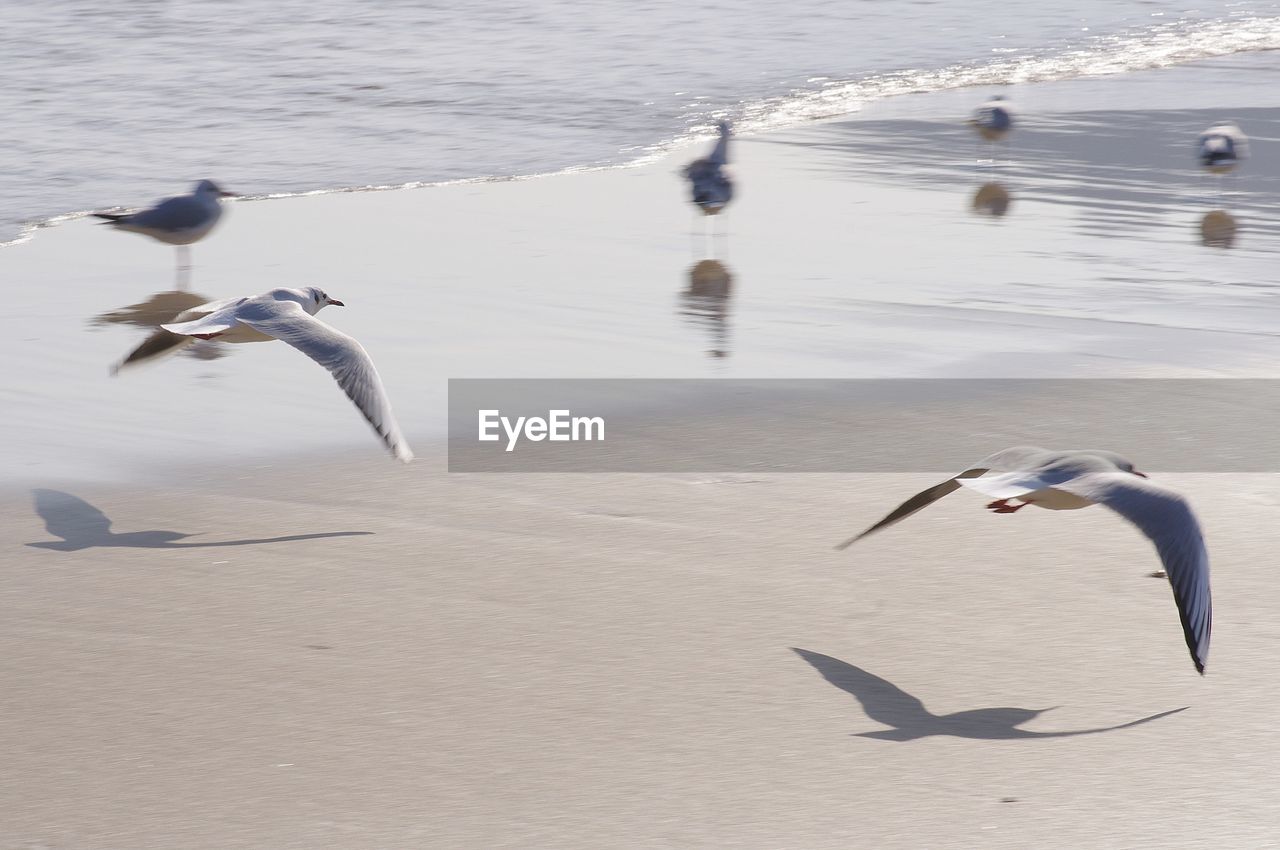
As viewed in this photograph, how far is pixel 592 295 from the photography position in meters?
7.18

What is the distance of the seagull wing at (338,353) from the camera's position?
4539mm

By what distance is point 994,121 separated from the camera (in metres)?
10.6

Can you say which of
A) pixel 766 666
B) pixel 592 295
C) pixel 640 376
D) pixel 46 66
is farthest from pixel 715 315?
pixel 46 66

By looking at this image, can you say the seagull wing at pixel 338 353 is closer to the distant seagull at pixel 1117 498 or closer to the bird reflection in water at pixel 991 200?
the distant seagull at pixel 1117 498

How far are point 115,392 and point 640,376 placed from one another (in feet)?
5.85

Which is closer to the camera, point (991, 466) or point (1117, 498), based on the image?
point (1117, 498)

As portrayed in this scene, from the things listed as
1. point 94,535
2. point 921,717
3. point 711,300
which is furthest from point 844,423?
point 94,535

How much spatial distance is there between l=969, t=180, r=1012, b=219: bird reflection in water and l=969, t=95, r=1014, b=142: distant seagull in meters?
0.98

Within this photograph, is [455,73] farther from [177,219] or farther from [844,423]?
[844,423]

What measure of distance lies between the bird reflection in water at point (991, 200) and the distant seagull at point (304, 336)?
4.47 metres

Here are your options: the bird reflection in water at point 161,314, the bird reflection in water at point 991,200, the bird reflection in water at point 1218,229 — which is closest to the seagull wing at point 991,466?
the bird reflection in water at point 161,314

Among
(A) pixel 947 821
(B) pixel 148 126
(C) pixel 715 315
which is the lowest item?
(A) pixel 947 821

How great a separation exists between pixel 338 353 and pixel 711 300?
2.74 meters

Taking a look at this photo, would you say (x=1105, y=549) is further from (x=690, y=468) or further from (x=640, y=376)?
(x=640, y=376)
